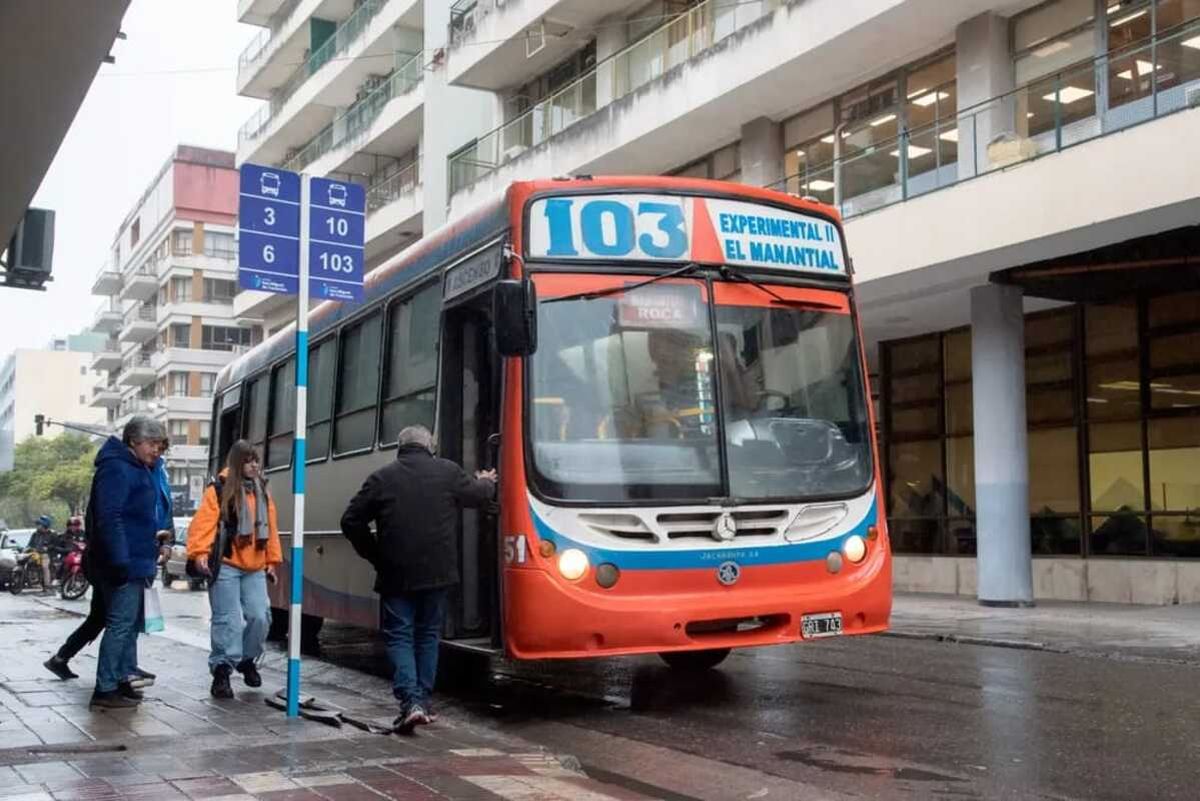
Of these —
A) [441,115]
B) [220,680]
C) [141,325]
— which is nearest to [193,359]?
[141,325]

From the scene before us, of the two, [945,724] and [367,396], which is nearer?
[945,724]

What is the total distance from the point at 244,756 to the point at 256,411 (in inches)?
336

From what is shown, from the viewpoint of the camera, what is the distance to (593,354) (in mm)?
8453

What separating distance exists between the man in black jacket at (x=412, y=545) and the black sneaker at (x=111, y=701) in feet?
6.33

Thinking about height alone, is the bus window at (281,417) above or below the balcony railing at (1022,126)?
below

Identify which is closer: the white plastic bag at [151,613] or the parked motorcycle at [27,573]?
the white plastic bag at [151,613]

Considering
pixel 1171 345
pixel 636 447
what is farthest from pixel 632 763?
pixel 1171 345

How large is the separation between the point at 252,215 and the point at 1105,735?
6.03 meters

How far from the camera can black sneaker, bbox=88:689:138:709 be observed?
8516 mm

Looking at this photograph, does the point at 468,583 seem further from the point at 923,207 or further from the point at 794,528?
the point at 923,207

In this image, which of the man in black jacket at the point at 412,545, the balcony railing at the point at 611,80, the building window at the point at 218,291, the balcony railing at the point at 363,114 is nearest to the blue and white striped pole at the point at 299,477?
the man in black jacket at the point at 412,545

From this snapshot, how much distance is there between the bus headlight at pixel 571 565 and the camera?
316 inches

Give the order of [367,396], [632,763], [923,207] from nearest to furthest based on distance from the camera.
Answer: [632,763] < [367,396] < [923,207]

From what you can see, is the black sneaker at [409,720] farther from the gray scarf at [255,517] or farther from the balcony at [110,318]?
the balcony at [110,318]
